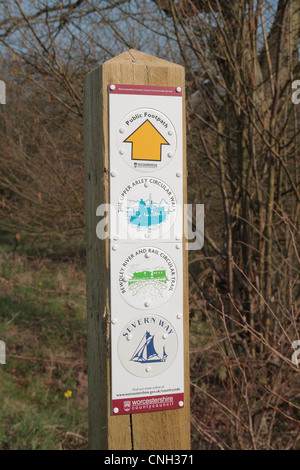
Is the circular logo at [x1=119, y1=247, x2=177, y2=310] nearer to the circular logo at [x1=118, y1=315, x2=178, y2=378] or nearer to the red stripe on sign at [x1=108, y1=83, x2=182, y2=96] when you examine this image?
the circular logo at [x1=118, y1=315, x2=178, y2=378]

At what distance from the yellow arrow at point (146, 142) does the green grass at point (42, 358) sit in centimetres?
244

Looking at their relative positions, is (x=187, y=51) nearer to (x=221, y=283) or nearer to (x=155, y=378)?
(x=221, y=283)

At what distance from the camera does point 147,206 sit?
5.83 feet

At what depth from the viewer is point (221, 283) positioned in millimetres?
4539

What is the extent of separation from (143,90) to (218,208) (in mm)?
3981

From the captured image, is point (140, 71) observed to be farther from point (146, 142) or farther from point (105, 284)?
point (105, 284)

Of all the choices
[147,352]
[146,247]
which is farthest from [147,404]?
[146,247]

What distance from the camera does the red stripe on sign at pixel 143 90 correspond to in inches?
69.2

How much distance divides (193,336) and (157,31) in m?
2.69

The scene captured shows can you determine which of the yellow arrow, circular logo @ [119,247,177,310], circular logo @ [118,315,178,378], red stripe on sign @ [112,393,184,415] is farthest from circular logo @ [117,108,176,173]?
red stripe on sign @ [112,393,184,415]

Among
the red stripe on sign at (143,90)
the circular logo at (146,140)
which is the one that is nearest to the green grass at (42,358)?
the circular logo at (146,140)

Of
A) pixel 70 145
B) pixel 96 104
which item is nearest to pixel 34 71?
pixel 70 145

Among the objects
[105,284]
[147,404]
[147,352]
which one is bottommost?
[147,404]

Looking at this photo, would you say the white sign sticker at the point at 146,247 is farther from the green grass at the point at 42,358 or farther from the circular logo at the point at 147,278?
the green grass at the point at 42,358
